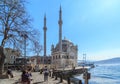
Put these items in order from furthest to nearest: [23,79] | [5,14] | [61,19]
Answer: [61,19], [5,14], [23,79]

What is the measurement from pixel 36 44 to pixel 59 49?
99.1 meters

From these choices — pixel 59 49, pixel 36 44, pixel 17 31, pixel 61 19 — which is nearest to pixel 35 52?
pixel 36 44

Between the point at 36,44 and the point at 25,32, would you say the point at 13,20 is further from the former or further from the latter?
the point at 36,44

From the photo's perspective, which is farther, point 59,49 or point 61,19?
point 59,49

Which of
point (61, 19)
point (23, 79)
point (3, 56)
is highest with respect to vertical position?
point (61, 19)

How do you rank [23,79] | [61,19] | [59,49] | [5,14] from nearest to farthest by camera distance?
[23,79], [5,14], [61,19], [59,49]

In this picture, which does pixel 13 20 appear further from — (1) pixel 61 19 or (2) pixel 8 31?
(1) pixel 61 19

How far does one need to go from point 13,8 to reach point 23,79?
52.1ft

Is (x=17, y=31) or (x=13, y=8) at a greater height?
(x=13, y=8)

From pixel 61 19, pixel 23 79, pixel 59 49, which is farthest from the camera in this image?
pixel 59 49

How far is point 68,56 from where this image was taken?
138 meters

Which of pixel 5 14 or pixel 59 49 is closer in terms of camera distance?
pixel 5 14

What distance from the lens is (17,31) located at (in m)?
32.0

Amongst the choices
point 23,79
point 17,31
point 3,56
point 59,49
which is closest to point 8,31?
point 17,31
